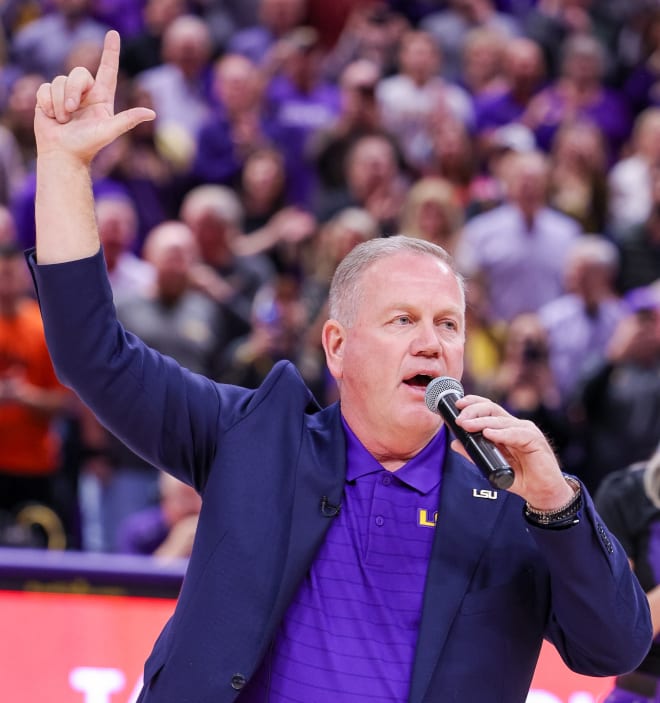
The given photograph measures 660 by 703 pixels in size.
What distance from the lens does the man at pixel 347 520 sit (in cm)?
230

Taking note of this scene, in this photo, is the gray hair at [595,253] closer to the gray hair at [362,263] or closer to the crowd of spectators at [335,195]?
the crowd of spectators at [335,195]

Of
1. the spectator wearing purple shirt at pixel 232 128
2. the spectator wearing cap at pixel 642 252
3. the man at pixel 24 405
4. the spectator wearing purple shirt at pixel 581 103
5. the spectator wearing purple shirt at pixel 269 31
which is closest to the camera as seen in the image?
the man at pixel 24 405

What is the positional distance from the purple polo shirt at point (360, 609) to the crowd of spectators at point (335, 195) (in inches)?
102

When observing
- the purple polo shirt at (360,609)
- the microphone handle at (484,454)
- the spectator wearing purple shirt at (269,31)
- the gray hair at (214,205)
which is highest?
the spectator wearing purple shirt at (269,31)

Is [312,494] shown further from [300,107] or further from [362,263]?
[300,107]

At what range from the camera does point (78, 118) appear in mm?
2398

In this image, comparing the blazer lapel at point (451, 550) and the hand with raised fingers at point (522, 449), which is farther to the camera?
the blazer lapel at point (451, 550)

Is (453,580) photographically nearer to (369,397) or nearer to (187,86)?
(369,397)

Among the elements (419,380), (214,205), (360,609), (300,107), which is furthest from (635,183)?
(360,609)

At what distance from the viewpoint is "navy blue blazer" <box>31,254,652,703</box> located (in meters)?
2.28

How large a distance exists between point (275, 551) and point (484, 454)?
50cm

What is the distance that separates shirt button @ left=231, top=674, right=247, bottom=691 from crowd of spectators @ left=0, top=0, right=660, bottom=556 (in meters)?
2.67

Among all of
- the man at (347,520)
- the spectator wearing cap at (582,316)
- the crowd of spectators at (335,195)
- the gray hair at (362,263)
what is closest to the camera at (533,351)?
the crowd of spectators at (335,195)

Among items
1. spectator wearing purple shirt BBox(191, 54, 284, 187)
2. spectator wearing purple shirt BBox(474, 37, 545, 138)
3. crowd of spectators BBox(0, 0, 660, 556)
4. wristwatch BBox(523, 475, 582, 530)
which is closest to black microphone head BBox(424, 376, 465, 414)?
wristwatch BBox(523, 475, 582, 530)
